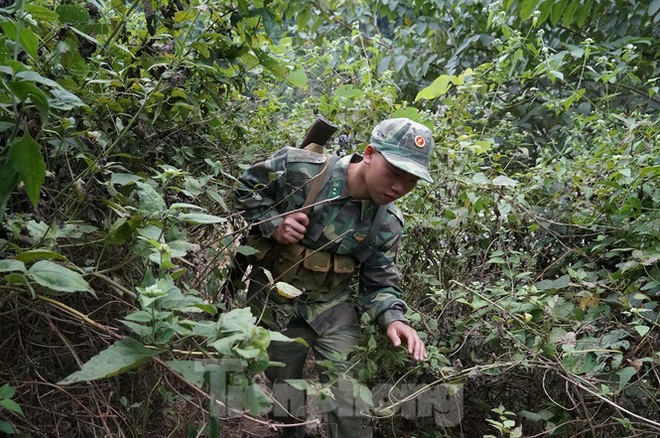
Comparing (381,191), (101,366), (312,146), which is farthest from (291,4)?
(101,366)

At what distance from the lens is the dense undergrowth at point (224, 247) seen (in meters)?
1.44

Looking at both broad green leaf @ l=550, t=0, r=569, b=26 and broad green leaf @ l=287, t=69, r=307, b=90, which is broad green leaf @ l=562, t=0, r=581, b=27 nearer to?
broad green leaf @ l=550, t=0, r=569, b=26

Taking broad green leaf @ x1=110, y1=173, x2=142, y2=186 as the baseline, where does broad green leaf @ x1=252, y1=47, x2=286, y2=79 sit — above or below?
below

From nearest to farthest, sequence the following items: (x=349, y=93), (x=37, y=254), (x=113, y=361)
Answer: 1. (x=113, y=361)
2. (x=37, y=254)
3. (x=349, y=93)

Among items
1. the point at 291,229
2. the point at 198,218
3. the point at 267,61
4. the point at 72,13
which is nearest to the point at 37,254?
the point at 198,218

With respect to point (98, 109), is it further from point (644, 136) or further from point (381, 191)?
point (644, 136)

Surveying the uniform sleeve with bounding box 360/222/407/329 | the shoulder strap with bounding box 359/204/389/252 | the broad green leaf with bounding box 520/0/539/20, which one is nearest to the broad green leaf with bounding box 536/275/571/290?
the uniform sleeve with bounding box 360/222/407/329

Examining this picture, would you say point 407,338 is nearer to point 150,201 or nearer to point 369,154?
point 369,154

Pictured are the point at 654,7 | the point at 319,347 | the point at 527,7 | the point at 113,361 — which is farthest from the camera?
the point at 654,7

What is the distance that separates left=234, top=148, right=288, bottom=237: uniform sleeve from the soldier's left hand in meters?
0.55

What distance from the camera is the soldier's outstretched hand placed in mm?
2418

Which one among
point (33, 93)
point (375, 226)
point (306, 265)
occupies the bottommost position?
point (306, 265)

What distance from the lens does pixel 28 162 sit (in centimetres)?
120

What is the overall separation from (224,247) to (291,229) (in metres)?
0.28
